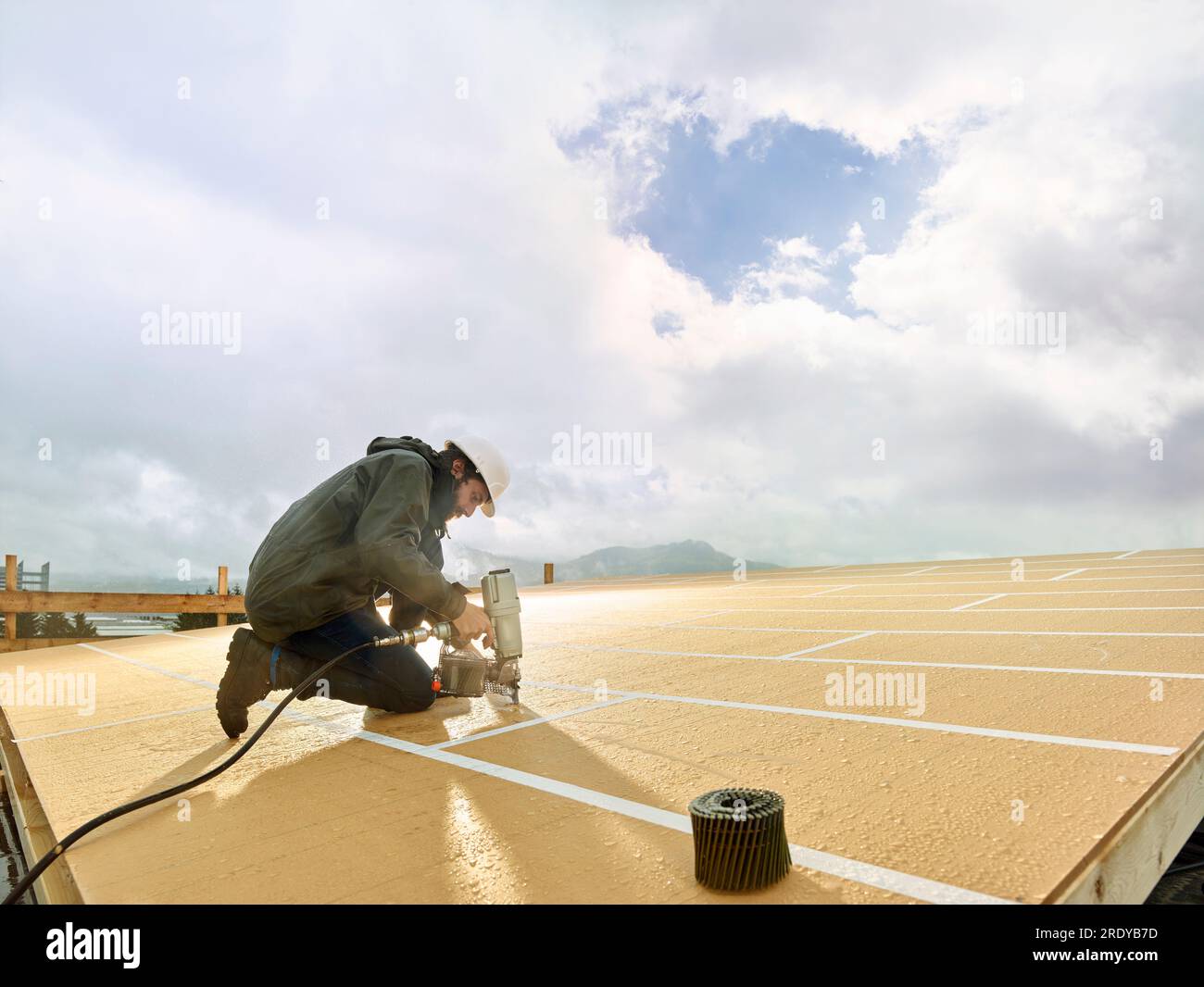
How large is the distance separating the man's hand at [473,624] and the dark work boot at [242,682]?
0.85 m

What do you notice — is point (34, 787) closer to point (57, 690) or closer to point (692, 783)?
point (692, 783)

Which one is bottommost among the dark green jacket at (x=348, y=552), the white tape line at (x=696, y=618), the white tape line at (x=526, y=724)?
the white tape line at (x=696, y=618)

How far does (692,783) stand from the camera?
6.75 feet

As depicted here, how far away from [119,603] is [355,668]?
9.29 metres

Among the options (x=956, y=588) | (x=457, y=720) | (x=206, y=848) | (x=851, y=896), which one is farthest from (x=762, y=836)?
(x=956, y=588)

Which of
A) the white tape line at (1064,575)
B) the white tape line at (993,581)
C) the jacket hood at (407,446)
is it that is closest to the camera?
the jacket hood at (407,446)

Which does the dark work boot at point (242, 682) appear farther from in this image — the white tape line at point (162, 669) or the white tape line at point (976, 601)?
the white tape line at point (976, 601)

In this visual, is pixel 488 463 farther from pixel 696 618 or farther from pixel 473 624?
pixel 696 618

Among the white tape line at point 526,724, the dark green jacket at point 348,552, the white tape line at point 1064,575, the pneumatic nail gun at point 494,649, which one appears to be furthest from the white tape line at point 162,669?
the white tape line at point 1064,575

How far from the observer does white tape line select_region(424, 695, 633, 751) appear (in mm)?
2668

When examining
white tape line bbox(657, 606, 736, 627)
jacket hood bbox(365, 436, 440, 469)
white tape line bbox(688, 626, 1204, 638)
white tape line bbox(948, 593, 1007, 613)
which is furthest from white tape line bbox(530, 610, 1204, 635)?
jacket hood bbox(365, 436, 440, 469)

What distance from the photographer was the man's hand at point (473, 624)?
3.06 meters

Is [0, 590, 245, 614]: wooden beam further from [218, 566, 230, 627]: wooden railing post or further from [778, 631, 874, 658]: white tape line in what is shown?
[778, 631, 874, 658]: white tape line

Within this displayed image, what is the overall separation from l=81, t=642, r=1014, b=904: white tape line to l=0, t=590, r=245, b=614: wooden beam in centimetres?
937
